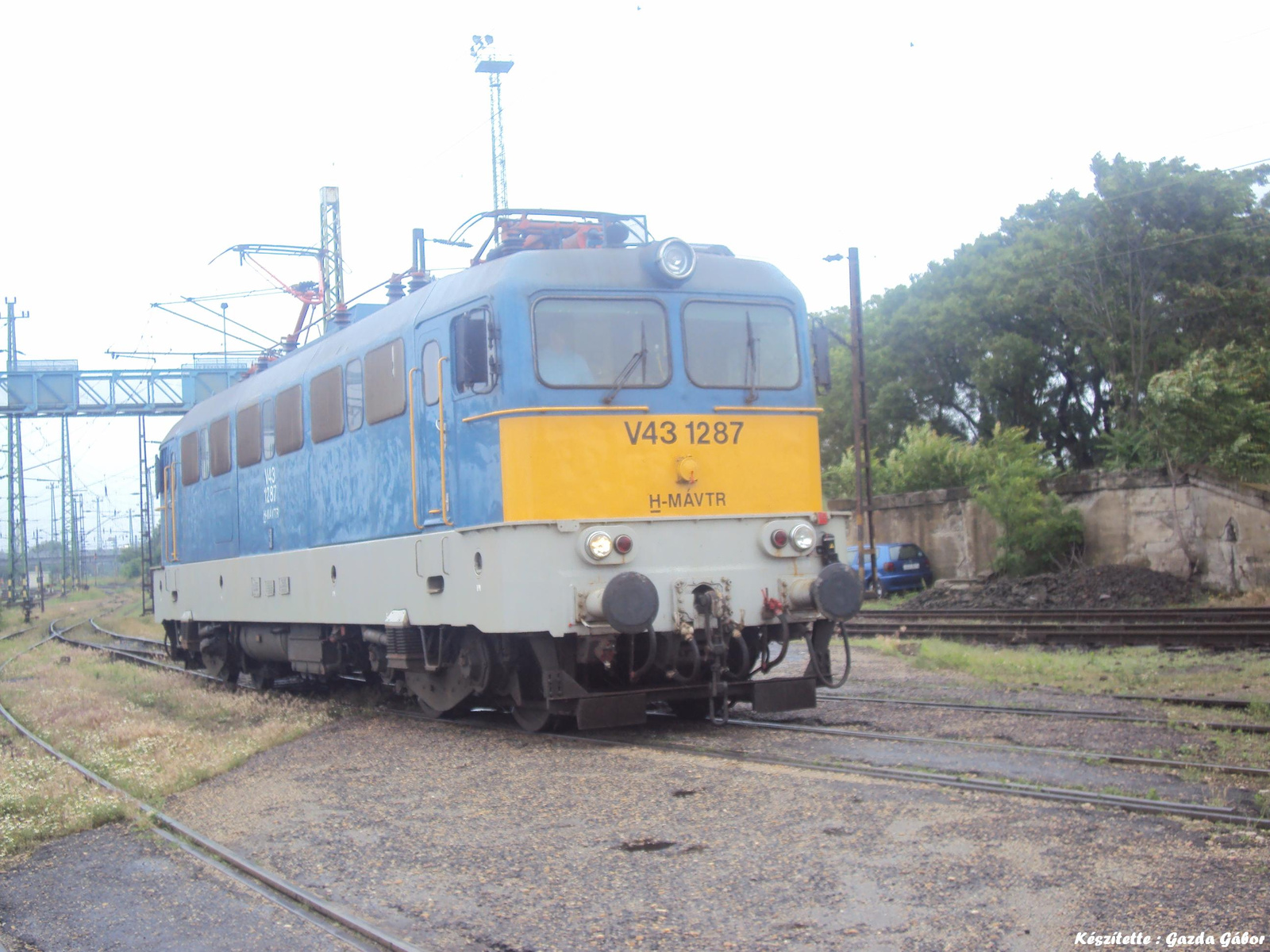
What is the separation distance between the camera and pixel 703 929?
4742 mm

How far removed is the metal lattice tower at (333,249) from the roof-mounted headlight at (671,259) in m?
21.7

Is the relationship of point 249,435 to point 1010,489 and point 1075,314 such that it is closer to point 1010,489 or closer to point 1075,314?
point 1010,489

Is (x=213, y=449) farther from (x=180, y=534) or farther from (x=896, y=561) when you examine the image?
(x=896, y=561)

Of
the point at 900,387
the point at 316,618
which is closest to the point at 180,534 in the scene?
the point at 316,618

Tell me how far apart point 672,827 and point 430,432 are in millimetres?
4526

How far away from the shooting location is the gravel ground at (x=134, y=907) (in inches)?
206

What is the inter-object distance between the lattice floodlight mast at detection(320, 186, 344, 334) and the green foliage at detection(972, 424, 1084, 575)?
15.9m

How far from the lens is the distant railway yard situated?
4871mm

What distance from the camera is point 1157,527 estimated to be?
23953mm

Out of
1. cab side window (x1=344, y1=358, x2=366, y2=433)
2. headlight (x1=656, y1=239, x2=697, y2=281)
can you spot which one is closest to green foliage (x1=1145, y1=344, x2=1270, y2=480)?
headlight (x1=656, y1=239, x2=697, y2=281)

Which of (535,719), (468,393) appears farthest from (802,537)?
(468,393)

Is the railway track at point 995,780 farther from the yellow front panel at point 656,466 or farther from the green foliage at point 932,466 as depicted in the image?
the green foliage at point 932,466

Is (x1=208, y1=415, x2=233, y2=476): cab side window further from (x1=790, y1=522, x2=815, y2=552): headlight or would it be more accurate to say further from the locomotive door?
(x1=790, y1=522, x2=815, y2=552): headlight

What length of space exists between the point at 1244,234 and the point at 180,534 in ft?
94.7
